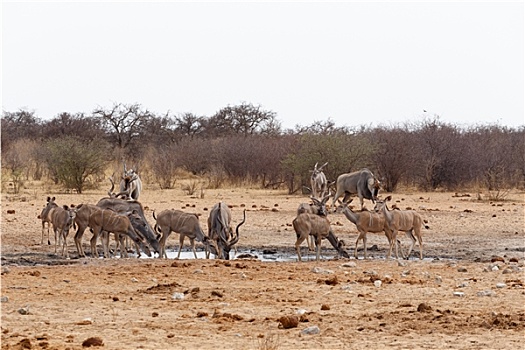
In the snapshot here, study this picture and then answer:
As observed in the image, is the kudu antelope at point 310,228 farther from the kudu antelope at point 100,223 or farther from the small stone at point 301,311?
the small stone at point 301,311

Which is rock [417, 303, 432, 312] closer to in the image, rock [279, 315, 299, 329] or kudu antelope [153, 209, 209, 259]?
rock [279, 315, 299, 329]

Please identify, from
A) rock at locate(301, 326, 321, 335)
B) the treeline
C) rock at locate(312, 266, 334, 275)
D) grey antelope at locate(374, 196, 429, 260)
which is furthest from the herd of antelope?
the treeline

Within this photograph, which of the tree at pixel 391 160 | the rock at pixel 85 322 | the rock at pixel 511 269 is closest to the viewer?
the rock at pixel 85 322

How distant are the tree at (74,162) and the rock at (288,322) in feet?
84.4

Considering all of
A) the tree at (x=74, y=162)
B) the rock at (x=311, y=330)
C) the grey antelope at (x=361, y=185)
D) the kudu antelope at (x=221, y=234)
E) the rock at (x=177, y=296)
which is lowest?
the rock at (x=311, y=330)

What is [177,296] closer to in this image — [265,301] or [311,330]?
[265,301]

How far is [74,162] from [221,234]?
722 inches

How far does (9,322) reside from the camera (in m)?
9.30

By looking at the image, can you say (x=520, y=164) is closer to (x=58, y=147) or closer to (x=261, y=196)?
(x=261, y=196)

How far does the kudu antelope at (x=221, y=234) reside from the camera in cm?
1664

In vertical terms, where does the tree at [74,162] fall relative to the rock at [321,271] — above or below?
above

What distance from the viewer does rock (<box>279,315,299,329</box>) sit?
9.08 meters

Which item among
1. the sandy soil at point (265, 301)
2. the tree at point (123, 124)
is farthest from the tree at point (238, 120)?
the sandy soil at point (265, 301)

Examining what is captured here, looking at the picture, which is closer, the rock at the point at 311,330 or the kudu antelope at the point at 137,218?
the rock at the point at 311,330
